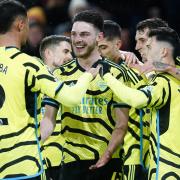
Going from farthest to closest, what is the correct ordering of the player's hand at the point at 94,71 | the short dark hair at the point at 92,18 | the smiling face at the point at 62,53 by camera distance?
the smiling face at the point at 62,53
the short dark hair at the point at 92,18
the player's hand at the point at 94,71

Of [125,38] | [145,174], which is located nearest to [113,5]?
[125,38]

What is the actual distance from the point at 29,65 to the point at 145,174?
2708 mm

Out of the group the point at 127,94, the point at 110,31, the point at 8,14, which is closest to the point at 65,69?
the point at 127,94

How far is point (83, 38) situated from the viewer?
873 cm

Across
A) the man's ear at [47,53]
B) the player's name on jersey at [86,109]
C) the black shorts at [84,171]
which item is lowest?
the black shorts at [84,171]

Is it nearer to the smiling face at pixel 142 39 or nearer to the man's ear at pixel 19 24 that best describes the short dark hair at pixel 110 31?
the smiling face at pixel 142 39

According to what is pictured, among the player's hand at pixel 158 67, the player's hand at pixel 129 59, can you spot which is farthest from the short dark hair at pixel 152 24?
the player's hand at pixel 158 67

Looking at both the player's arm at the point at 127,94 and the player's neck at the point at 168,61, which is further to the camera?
the player's neck at the point at 168,61

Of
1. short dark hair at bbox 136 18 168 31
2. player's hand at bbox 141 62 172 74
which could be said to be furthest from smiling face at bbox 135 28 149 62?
player's hand at bbox 141 62 172 74

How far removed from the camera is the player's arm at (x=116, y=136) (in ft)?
28.0

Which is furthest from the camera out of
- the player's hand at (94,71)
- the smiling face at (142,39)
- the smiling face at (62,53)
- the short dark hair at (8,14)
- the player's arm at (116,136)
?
the smiling face at (62,53)

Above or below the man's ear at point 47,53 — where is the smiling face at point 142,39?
above

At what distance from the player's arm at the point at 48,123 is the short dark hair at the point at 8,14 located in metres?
1.16

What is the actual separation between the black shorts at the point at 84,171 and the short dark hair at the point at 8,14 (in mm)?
1637
